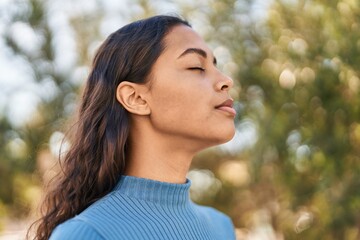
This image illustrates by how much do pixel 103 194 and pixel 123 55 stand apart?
12.3 inches

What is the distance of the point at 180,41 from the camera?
1.47 meters

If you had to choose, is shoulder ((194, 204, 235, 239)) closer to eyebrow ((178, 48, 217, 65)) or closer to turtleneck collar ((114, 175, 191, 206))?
turtleneck collar ((114, 175, 191, 206))

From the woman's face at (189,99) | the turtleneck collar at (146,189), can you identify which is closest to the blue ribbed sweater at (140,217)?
the turtleneck collar at (146,189)

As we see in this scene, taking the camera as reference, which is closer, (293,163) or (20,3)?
(293,163)

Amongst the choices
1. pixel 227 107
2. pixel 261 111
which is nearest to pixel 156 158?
pixel 227 107

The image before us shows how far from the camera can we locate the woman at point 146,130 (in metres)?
1.39

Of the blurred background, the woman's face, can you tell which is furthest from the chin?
the blurred background

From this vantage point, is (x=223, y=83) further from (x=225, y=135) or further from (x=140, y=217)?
(x=140, y=217)

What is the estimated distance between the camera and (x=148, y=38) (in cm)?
147

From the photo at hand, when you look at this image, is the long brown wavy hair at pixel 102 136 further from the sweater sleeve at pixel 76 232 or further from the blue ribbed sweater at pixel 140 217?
the sweater sleeve at pixel 76 232

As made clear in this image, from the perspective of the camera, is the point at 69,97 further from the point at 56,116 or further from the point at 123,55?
the point at 123,55

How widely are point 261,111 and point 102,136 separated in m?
2.62

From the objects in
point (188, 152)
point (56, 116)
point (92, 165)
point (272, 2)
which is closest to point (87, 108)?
point (92, 165)

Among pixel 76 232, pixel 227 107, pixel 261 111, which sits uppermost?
pixel 227 107
